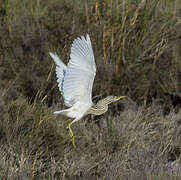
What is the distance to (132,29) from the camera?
19.9 feet

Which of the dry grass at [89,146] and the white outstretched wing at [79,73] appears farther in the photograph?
the dry grass at [89,146]

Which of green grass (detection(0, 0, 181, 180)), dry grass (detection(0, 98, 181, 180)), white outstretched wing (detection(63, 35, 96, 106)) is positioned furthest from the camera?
green grass (detection(0, 0, 181, 180))

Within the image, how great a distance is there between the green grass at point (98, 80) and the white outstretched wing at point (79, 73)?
50 centimetres

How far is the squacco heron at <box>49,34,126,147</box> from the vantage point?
3639 millimetres

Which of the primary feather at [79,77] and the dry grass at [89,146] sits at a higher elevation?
the primary feather at [79,77]

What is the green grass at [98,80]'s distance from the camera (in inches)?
171

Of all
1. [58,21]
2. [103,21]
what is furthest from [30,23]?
[103,21]

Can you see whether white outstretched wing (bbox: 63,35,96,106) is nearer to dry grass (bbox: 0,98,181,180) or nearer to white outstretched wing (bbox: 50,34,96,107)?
white outstretched wing (bbox: 50,34,96,107)

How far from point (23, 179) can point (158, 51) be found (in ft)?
11.2

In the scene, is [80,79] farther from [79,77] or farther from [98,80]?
[98,80]

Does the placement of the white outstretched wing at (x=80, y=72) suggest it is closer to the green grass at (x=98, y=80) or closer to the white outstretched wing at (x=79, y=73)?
the white outstretched wing at (x=79, y=73)

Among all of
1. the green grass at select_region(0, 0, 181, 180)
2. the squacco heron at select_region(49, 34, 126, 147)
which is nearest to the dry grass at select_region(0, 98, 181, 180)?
the green grass at select_region(0, 0, 181, 180)

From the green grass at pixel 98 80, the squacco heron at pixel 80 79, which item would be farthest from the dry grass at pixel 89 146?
the squacco heron at pixel 80 79

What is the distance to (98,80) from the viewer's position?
5875 mm
